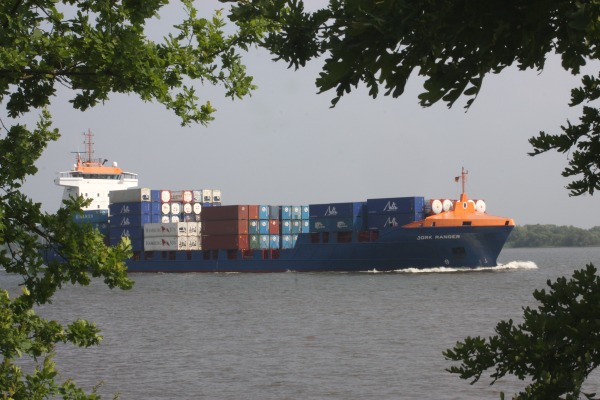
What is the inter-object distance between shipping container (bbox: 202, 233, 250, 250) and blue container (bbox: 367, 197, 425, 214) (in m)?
11.9

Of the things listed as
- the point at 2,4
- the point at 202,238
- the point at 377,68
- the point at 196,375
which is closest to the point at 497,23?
the point at 377,68

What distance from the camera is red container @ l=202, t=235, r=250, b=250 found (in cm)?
7181

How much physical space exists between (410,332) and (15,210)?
85.2ft

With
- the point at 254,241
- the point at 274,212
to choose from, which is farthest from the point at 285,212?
the point at 254,241

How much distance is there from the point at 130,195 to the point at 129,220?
215 cm

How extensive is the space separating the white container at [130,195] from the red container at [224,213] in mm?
5511

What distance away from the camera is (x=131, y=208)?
77.2 m

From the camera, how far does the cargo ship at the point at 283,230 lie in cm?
6256

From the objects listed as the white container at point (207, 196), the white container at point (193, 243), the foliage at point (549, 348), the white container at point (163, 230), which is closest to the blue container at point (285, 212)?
the white container at point (193, 243)

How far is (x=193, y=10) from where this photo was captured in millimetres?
9086

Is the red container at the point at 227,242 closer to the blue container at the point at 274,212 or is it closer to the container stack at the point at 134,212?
the blue container at the point at 274,212

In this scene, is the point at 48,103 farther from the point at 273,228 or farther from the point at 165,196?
the point at 165,196

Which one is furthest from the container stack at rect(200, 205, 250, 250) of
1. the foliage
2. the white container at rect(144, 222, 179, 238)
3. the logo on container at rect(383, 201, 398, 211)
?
the foliage

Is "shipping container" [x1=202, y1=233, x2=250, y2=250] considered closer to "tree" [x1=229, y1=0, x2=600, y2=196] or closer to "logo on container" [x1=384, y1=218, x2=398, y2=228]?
"logo on container" [x1=384, y1=218, x2=398, y2=228]
